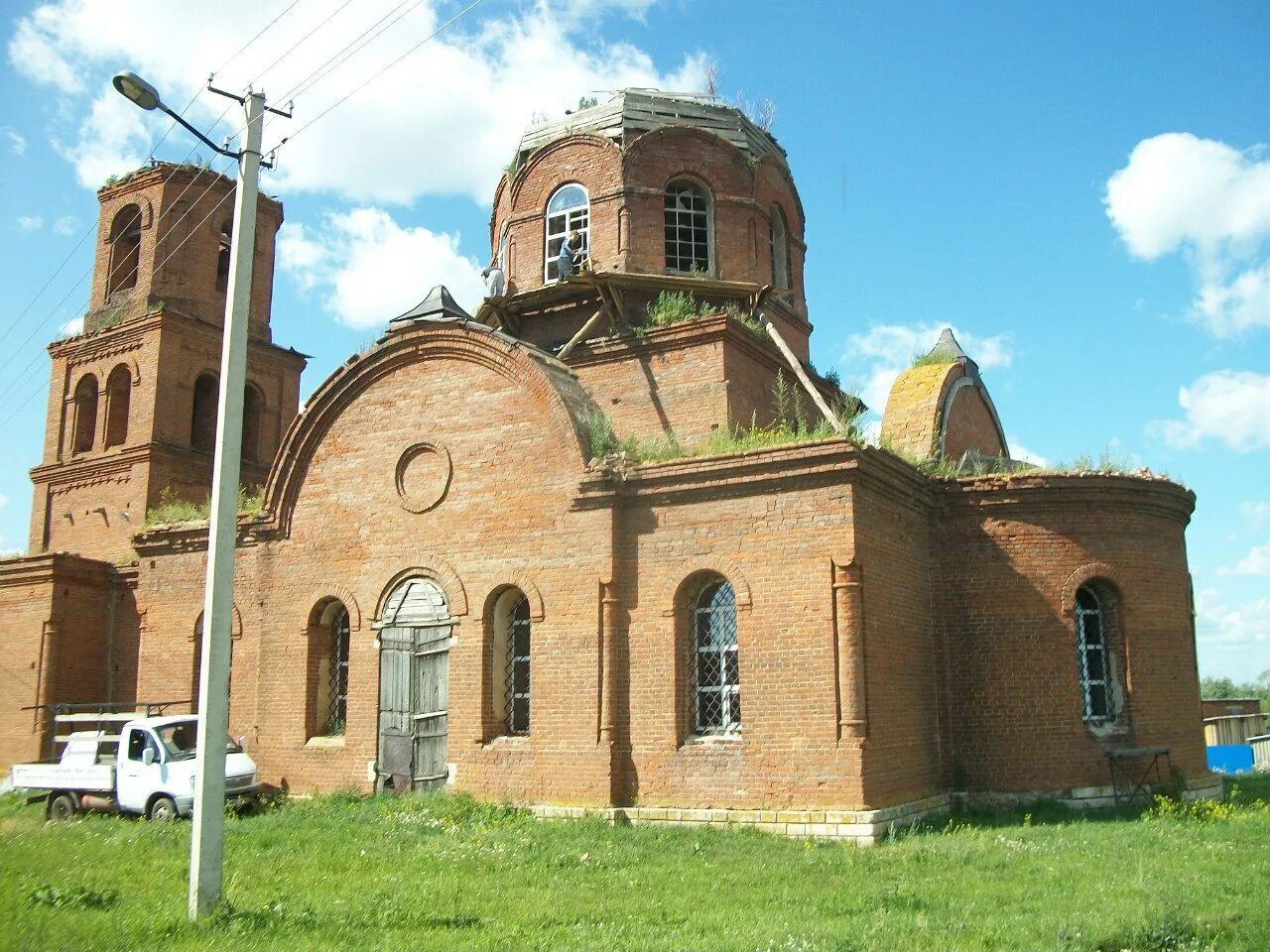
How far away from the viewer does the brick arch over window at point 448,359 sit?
1393 centimetres

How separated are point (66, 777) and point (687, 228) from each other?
12.4 m

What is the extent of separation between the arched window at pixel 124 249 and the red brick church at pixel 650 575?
673 cm

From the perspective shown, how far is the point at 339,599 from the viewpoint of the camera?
609 inches

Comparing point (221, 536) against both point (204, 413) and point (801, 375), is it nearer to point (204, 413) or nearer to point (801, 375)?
point (801, 375)

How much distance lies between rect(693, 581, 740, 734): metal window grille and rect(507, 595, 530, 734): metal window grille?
92.5 inches

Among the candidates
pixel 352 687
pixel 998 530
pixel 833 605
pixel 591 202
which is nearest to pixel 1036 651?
pixel 998 530

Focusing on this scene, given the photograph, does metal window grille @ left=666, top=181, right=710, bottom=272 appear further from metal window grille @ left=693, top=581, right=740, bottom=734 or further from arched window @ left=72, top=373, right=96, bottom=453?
arched window @ left=72, top=373, right=96, bottom=453

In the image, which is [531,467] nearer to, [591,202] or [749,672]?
[749,672]

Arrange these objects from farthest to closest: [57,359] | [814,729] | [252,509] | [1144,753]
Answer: [57,359] → [252,509] → [1144,753] → [814,729]

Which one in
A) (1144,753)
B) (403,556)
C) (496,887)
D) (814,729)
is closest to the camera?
(496,887)

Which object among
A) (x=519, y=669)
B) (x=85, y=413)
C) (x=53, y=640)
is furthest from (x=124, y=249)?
(x=519, y=669)

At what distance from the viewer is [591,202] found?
18688 millimetres

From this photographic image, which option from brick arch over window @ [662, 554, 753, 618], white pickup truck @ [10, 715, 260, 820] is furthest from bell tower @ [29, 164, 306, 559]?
brick arch over window @ [662, 554, 753, 618]

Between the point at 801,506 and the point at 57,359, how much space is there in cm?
1811
